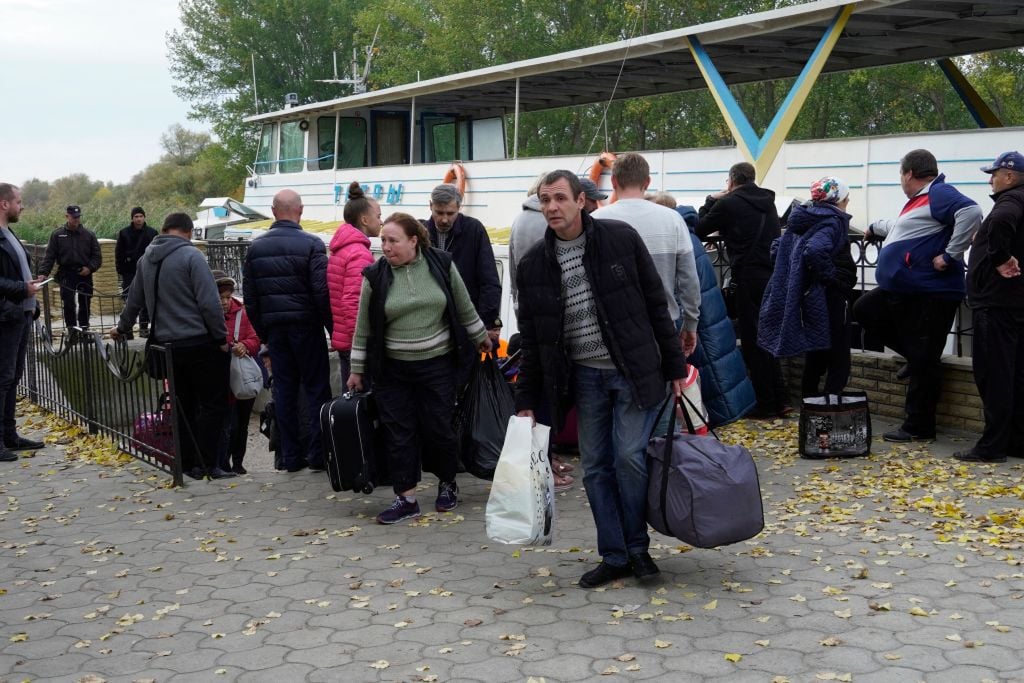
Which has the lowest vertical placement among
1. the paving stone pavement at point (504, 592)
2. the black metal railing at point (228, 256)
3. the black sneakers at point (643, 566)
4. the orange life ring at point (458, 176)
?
the paving stone pavement at point (504, 592)

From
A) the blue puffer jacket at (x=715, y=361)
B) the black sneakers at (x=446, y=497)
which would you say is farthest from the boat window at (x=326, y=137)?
the black sneakers at (x=446, y=497)

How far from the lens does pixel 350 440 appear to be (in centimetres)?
689

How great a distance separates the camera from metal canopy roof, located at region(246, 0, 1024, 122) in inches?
545

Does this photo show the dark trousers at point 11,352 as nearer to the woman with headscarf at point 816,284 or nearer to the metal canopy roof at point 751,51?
the woman with headscarf at point 816,284

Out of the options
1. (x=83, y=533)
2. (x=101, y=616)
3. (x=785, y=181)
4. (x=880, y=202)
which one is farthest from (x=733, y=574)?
(x=785, y=181)

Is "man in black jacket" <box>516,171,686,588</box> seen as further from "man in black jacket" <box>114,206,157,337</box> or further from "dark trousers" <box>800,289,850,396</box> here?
"man in black jacket" <box>114,206,157,337</box>

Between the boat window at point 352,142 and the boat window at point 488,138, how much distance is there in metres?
2.28

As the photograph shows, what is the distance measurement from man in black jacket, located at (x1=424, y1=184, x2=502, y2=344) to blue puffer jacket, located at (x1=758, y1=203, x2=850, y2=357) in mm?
2312

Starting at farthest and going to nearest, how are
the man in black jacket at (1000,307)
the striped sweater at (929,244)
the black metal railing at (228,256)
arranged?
the black metal railing at (228,256), the striped sweater at (929,244), the man in black jacket at (1000,307)

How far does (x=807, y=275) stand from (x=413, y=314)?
337cm

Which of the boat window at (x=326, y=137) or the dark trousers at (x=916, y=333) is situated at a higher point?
the boat window at (x=326, y=137)

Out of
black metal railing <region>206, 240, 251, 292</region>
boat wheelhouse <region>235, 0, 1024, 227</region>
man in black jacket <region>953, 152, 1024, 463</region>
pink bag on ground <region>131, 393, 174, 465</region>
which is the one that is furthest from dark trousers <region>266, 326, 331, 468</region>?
black metal railing <region>206, 240, 251, 292</region>

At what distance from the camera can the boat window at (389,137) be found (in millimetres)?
24188

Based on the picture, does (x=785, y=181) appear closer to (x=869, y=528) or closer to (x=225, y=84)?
(x=869, y=528)
